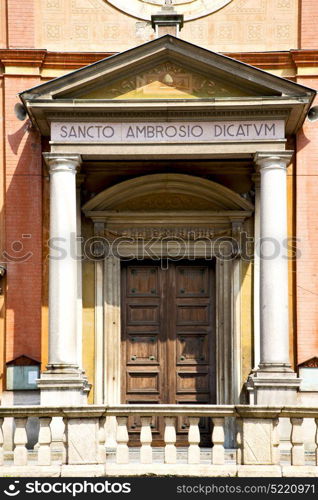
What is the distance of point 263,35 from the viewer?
1916cm

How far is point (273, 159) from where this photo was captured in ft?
57.3

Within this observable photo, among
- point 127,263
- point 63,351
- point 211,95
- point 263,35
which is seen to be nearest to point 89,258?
point 127,263

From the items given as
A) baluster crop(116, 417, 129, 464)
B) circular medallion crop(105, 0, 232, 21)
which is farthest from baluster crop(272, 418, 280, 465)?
circular medallion crop(105, 0, 232, 21)

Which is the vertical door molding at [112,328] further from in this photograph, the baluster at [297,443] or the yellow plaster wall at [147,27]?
the baluster at [297,443]

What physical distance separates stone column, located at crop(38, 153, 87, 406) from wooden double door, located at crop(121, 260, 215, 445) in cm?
165

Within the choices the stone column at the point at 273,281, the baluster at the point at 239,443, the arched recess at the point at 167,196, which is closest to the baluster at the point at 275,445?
the baluster at the point at 239,443

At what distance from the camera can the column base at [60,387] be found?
55.7 feet

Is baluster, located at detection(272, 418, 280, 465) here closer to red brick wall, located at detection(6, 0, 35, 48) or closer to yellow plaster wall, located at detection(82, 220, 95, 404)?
yellow plaster wall, located at detection(82, 220, 95, 404)

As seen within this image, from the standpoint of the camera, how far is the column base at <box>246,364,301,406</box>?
1694 cm

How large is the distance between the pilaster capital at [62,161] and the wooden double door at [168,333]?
247 cm

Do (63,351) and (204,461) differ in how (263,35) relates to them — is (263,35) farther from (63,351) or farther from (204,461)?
(204,461)

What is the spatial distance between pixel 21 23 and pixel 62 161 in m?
2.91

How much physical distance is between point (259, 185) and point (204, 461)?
5445mm

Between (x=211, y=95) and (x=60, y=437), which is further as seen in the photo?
(x=211, y=95)
